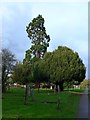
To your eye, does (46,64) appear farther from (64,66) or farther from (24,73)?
(24,73)

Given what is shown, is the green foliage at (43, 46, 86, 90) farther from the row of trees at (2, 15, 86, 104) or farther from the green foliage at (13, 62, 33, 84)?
the green foliage at (13, 62, 33, 84)

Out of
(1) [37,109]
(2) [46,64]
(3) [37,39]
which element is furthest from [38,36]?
(1) [37,109]

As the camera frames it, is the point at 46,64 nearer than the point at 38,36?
Yes

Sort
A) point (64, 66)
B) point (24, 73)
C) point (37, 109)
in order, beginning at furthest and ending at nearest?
point (24, 73) → point (64, 66) → point (37, 109)

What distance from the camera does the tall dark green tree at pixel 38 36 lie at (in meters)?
76.1

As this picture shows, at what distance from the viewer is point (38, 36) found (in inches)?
3039

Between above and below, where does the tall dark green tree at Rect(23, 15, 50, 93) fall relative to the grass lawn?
above

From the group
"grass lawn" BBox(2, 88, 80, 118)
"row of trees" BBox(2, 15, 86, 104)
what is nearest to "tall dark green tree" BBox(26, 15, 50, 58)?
"row of trees" BBox(2, 15, 86, 104)

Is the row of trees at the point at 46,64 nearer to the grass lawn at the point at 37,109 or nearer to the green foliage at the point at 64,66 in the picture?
the green foliage at the point at 64,66

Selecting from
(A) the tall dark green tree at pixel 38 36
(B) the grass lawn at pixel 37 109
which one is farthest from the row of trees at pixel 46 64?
(B) the grass lawn at pixel 37 109

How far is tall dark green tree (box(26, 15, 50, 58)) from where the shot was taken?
250ft

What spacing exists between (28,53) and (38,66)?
8028 mm

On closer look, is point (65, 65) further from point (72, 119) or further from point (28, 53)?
point (72, 119)

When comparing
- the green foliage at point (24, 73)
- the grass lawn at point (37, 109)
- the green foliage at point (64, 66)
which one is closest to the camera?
the grass lawn at point (37, 109)
